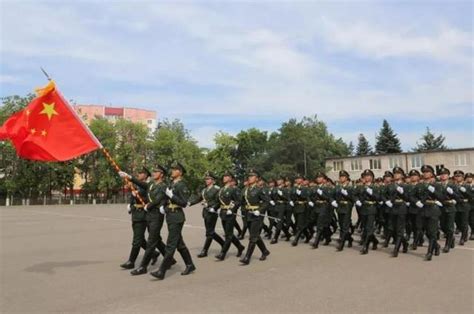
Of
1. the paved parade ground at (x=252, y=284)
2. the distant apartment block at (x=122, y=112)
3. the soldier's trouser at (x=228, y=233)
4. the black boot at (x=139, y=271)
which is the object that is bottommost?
the paved parade ground at (x=252, y=284)

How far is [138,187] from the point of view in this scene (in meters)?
9.63

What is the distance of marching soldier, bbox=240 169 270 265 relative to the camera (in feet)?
32.1

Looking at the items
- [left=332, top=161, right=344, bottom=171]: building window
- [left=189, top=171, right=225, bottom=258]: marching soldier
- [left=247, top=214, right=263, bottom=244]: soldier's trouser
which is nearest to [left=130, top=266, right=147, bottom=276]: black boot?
[left=189, top=171, right=225, bottom=258]: marching soldier

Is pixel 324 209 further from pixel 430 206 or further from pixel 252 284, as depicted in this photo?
pixel 252 284

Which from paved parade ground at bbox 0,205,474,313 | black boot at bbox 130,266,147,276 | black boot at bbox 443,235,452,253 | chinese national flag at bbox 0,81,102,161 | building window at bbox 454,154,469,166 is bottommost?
paved parade ground at bbox 0,205,474,313

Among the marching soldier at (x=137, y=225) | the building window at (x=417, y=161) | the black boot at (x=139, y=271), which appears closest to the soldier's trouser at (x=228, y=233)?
the marching soldier at (x=137, y=225)

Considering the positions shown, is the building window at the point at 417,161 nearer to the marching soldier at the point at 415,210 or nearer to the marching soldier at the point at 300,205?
the marching soldier at the point at 300,205

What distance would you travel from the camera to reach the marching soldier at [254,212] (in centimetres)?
978

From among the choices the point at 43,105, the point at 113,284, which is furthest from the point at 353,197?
the point at 43,105

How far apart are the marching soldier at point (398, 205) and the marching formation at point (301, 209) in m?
0.02

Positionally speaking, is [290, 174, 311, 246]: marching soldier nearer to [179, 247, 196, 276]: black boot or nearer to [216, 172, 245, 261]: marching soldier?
[216, 172, 245, 261]: marching soldier

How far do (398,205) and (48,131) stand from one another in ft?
26.1

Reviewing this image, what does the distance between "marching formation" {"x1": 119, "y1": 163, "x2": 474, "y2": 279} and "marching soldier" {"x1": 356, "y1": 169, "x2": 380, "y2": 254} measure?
0.08ft

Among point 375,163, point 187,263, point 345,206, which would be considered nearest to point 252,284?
point 187,263
